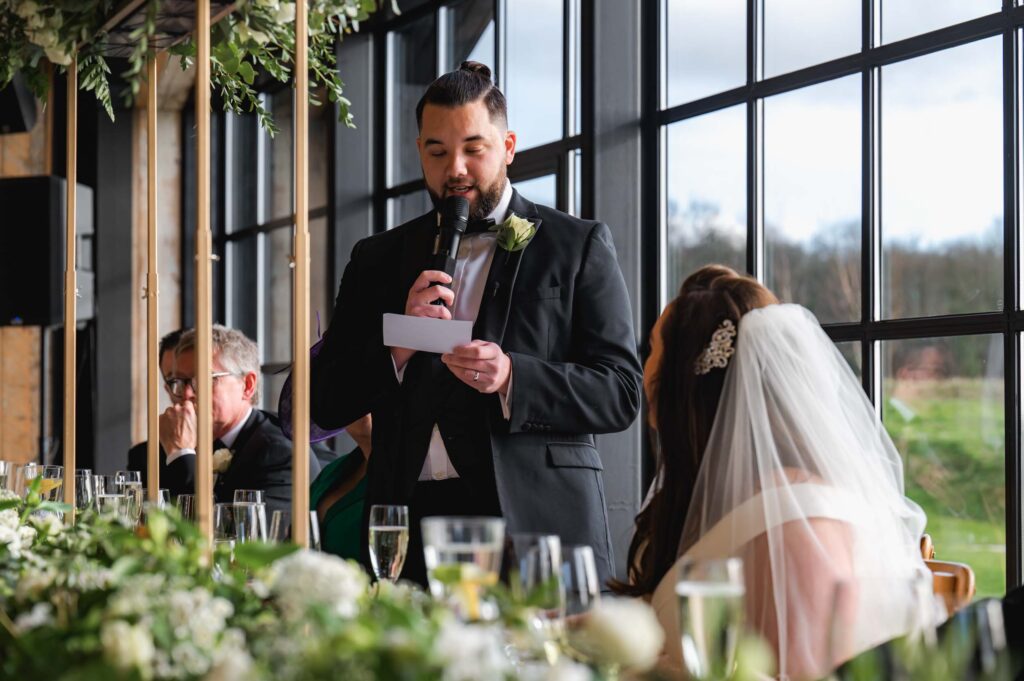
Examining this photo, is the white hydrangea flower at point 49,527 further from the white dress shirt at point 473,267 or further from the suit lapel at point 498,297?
the suit lapel at point 498,297

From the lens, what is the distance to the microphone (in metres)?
2.37

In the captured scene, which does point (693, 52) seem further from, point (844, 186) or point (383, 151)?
point (383, 151)

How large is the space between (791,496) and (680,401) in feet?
0.85

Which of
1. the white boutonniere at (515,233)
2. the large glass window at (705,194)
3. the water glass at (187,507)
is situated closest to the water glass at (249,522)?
the water glass at (187,507)

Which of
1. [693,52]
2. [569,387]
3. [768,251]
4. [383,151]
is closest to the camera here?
[569,387]

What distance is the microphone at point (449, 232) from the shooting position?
7.79ft

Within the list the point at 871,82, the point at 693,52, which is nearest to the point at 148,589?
the point at 871,82

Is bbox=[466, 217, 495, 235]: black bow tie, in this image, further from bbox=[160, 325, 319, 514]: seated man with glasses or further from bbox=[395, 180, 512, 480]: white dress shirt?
bbox=[160, 325, 319, 514]: seated man with glasses

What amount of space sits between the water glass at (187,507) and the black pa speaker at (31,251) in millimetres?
4996

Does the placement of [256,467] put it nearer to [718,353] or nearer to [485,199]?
[485,199]

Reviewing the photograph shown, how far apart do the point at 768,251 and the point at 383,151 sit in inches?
122

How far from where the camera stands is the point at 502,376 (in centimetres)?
232

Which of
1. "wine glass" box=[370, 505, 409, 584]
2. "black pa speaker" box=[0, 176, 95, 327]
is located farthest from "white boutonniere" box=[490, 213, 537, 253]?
"black pa speaker" box=[0, 176, 95, 327]

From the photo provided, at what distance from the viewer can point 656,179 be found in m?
4.65
